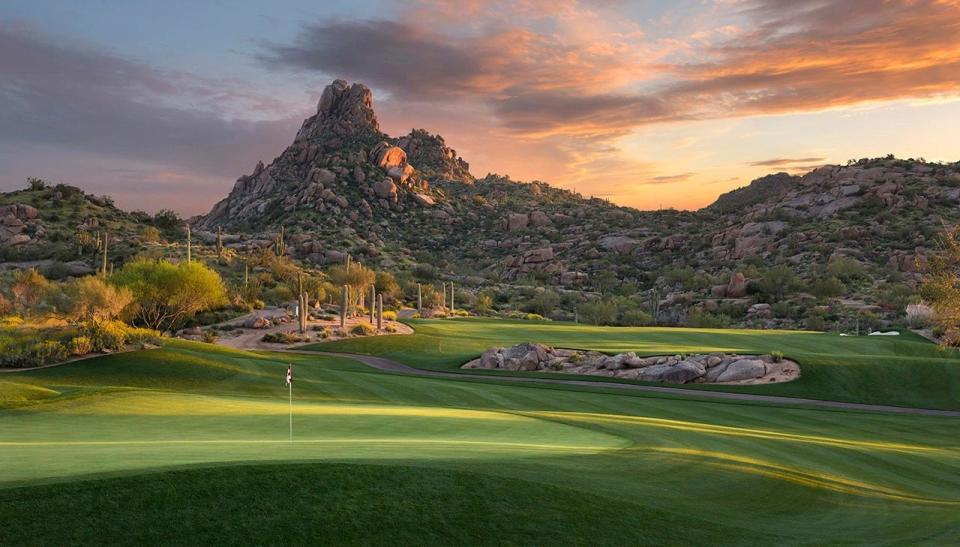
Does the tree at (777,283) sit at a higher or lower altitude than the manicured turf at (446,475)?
higher

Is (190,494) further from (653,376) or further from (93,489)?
(653,376)

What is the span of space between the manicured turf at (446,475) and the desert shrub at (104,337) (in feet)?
38.8

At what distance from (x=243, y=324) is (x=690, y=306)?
184ft

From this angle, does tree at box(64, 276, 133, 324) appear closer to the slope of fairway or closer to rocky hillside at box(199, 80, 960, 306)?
the slope of fairway

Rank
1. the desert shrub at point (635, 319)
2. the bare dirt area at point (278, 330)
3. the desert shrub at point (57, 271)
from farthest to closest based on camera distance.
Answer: the desert shrub at point (635, 319) < the desert shrub at point (57, 271) < the bare dirt area at point (278, 330)

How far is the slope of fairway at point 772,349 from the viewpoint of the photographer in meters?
37.7

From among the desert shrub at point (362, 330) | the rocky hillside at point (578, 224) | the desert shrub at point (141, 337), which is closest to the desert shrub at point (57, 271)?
the rocky hillside at point (578, 224)

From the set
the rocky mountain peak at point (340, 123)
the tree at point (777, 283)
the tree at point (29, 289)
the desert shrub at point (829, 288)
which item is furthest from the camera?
the rocky mountain peak at point (340, 123)

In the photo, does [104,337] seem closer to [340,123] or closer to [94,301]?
[94,301]

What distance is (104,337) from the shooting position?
127ft

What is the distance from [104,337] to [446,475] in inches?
1345

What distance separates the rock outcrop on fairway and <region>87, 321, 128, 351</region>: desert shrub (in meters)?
21.2

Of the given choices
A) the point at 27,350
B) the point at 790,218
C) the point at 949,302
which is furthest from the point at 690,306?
the point at 27,350

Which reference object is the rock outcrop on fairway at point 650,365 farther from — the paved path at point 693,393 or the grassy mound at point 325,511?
the grassy mound at point 325,511
